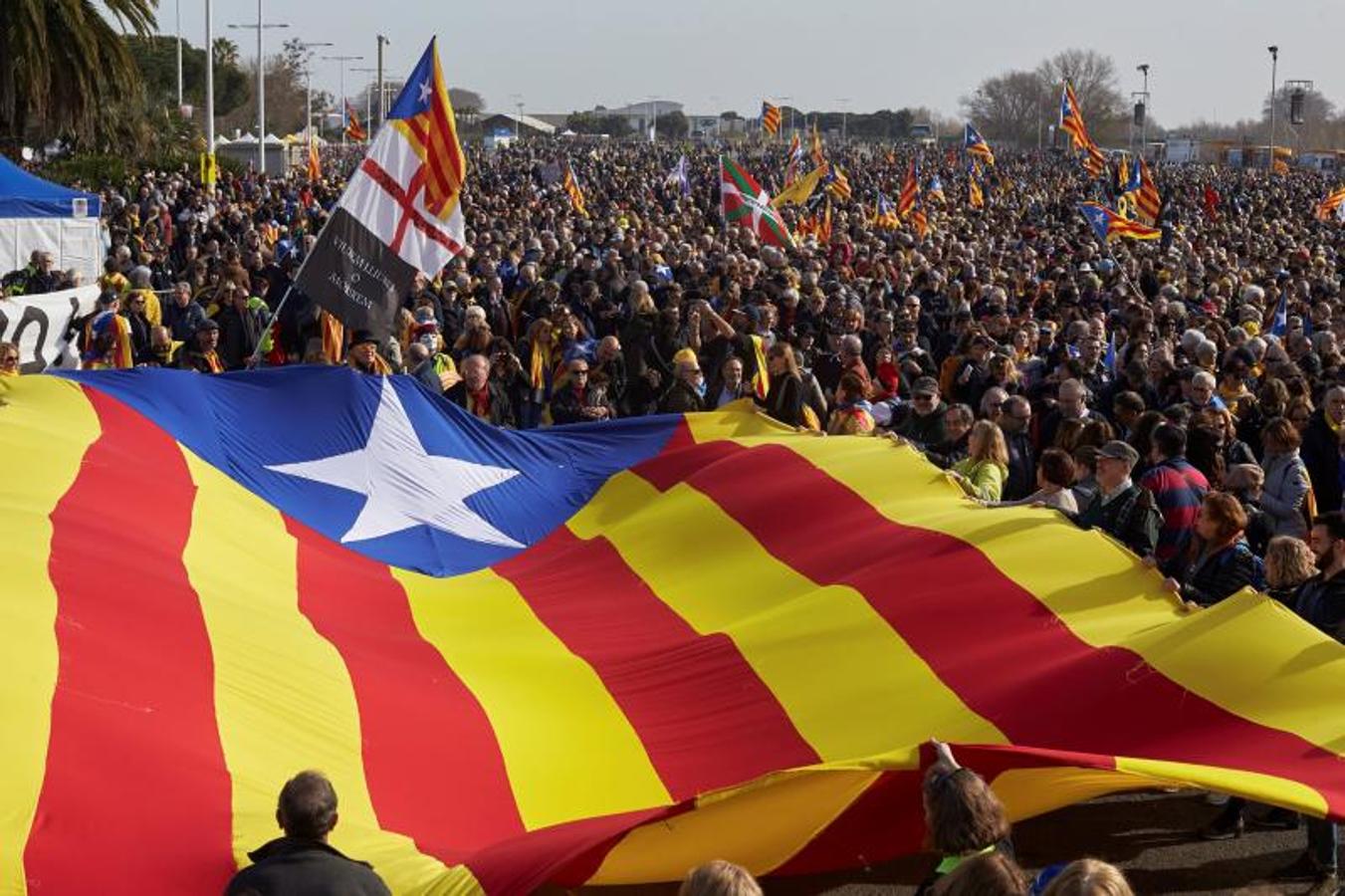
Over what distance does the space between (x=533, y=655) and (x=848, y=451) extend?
101 inches

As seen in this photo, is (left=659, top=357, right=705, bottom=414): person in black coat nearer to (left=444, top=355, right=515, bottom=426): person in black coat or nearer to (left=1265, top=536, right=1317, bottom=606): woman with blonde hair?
(left=444, top=355, right=515, bottom=426): person in black coat

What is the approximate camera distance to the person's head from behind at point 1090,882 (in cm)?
301

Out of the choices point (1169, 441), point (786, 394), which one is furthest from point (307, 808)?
point (786, 394)

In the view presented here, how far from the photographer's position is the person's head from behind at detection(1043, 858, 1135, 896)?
3.01m

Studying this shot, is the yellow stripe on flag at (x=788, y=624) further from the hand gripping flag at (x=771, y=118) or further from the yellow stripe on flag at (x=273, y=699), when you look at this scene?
the hand gripping flag at (x=771, y=118)

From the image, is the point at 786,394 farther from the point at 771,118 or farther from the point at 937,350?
the point at 771,118

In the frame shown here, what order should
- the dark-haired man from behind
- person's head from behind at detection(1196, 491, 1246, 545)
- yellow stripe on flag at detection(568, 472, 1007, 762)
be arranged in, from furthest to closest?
person's head from behind at detection(1196, 491, 1246, 545) < yellow stripe on flag at detection(568, 472, 1007, 762) < the dark-haired man from behind

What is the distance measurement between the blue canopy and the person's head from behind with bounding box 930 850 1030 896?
2157 centimetres

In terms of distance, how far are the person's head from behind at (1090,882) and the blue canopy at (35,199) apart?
21785 millimetres

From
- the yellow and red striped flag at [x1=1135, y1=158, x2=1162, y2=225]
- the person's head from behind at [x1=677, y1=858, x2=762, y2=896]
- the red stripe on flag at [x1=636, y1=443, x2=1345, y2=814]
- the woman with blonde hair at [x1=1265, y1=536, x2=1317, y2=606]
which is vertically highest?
the yellow and red striped flag at [x1=1135, y1=158, x2=1162, y2=225]

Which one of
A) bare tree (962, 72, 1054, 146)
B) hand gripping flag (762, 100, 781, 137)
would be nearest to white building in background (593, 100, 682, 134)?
bare tree (962, 72, 1054, 146)

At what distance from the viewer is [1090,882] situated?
9.98 feet

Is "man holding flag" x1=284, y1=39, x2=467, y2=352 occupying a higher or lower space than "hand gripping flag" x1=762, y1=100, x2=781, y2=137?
lower

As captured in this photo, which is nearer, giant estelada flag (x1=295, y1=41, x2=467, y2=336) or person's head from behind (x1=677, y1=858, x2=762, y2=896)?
person's head from behind (x1=677, y1=858, x2=762, y2=896)
